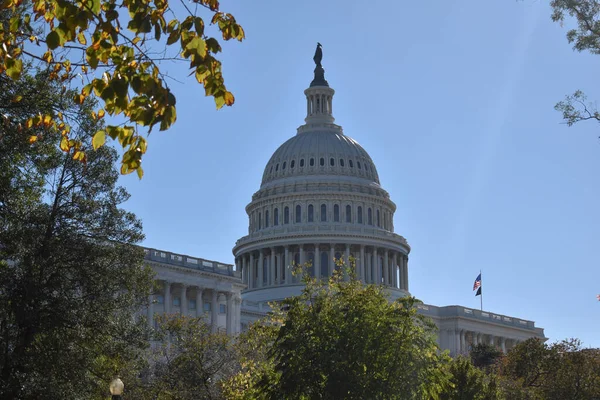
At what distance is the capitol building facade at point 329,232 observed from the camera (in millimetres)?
180250

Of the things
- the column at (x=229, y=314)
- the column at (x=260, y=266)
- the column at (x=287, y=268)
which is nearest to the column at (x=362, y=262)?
the column at (x=287, y=268)

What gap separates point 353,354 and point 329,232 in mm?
138097

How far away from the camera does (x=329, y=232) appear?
591 feet

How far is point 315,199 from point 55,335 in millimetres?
145716

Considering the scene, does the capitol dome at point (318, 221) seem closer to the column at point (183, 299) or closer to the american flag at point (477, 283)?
the american flag at point (477, 283)

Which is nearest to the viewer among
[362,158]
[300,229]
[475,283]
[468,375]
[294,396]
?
[294,396]

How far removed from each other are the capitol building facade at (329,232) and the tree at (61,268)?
128m

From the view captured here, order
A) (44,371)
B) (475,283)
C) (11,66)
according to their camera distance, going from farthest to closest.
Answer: (475,283)
(44,371)
(11,66)

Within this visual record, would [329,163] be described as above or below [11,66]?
above

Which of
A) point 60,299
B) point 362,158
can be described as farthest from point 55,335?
point 362,158

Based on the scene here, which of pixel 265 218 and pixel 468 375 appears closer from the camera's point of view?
pixel 468 375

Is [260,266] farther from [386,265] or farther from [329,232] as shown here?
[386,265]

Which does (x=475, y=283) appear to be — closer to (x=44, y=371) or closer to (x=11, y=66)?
(x=44, y=371)

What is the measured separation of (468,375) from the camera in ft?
203
